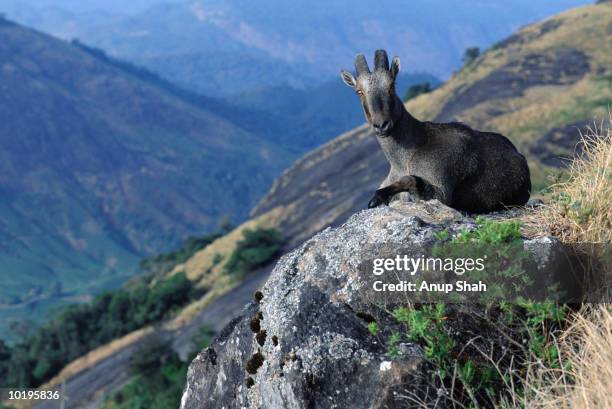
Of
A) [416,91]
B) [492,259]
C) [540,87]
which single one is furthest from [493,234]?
[416,91]

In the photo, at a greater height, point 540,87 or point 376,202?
point 540,87

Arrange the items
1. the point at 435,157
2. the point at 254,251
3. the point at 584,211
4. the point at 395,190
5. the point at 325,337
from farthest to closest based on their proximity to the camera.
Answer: the point at 254,251
the point at 435,157
the point at 395,190
the point at 584,211
the point at 325,337

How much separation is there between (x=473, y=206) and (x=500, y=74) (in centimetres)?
9118

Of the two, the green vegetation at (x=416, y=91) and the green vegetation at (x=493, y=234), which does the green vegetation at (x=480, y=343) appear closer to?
the green vegetation at (x=493, y=234)

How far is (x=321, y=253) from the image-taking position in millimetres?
8406

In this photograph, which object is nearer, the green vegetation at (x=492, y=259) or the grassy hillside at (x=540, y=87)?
the green vegetation at (x=492, y=259)

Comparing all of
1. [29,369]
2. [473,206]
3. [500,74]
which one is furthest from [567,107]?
[473,206]

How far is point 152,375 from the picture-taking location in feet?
177

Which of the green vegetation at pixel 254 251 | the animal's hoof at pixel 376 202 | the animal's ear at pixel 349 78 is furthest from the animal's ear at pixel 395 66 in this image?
the green vegetation at pixel 254 251

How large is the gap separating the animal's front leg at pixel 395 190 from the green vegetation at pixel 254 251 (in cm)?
6555

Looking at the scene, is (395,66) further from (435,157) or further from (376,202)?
(376,202)

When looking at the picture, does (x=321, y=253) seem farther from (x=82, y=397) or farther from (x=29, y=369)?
(x=29, y=369)

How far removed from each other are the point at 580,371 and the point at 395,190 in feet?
12.9

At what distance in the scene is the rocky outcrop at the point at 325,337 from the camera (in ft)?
23.3
